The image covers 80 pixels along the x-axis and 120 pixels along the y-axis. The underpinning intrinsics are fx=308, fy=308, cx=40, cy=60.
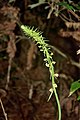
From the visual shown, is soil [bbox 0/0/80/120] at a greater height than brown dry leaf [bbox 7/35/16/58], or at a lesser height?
lesser

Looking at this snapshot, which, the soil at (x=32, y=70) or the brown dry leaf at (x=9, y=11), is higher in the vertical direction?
the brown dry leaf at (x=9, y=11)

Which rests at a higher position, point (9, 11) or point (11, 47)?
point (9, 11)

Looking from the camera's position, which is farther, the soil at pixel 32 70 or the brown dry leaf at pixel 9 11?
the soil at pixel 32 70

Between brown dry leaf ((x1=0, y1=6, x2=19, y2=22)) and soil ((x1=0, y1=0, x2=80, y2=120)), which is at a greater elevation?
brown dry leaf ((x1=0, y1=6, x2=19, y2=22))

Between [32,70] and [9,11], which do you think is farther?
[32,70]

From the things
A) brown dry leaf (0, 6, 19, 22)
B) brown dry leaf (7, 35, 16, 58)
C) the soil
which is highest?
brown dry leaf (0, 6, 19, 22)

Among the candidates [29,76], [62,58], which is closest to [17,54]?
[29,76]

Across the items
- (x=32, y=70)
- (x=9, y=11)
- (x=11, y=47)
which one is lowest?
(x=32, y=70)

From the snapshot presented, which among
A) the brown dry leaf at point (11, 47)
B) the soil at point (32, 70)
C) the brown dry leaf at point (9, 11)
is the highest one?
the brown dry leaf at point (9, 11)

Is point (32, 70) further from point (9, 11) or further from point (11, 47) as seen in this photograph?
point (9, 11)

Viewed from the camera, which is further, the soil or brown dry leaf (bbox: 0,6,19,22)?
the soil

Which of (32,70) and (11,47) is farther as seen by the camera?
(32,70)

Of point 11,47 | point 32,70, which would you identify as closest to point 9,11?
point 11,47

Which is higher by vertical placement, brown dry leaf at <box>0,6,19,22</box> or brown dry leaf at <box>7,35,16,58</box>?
brown dry leaf at <box>0,6,19,22</box>
